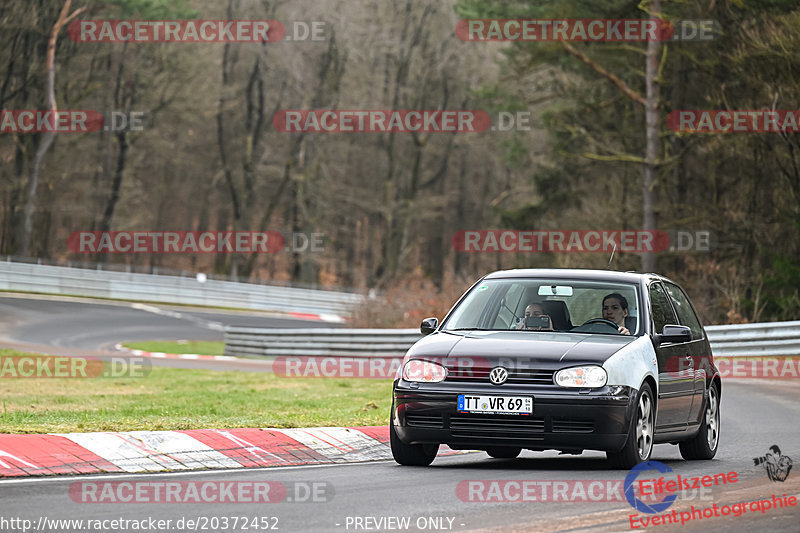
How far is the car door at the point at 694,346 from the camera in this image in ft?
36.8

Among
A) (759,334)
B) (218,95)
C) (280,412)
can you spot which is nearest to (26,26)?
(218,95)

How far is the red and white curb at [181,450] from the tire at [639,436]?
88.2 inches

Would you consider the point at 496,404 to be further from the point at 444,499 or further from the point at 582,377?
the point at 444,499

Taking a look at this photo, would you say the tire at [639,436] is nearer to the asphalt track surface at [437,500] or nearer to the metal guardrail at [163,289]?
the asphalt track surface at [437,500]

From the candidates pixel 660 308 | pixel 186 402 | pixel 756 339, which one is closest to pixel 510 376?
pixel 660 308

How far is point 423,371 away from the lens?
9.80 meters

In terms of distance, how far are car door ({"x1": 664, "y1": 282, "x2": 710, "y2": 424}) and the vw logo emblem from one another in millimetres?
2192

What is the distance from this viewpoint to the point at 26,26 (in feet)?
171

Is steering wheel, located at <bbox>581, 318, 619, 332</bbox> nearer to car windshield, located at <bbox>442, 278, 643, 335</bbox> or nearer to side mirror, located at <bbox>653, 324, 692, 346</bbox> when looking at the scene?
car windshield, located at <bbox>442, 278, 643, 335</bbox>

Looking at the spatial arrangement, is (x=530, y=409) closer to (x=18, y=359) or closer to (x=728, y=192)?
(x=18, y=359)

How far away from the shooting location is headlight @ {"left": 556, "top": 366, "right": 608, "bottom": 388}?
31.0 ft

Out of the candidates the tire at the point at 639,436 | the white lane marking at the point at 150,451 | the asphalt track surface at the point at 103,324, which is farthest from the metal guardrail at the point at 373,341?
the white lane marking at the point at 150,451

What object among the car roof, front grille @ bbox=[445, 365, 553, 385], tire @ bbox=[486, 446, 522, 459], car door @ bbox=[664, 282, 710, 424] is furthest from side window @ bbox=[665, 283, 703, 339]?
front grille @ bbox=[445, 365, 553, 385]

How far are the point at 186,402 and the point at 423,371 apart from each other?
768cm
